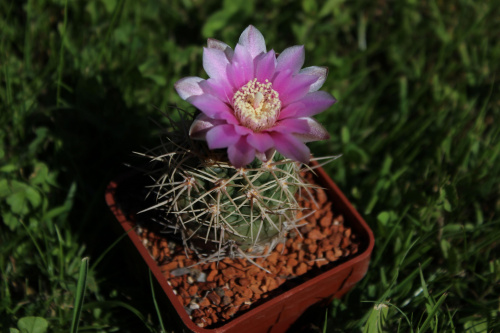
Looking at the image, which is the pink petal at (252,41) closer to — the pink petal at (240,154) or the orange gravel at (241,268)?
the pink petal at (240,154)

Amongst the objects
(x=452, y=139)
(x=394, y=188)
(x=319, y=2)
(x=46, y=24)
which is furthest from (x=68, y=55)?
(x=452, y=139)

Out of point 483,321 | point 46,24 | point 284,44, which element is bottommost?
point 483,321

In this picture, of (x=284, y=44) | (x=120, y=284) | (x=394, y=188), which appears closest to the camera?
(x=120, y=284)

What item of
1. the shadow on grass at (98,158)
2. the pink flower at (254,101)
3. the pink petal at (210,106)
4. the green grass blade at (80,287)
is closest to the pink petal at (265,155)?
the pink flower at (254,101)

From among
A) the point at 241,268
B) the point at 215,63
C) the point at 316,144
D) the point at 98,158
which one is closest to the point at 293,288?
the point at 241,268

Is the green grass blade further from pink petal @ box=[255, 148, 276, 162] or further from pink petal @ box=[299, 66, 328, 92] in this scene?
pink petal @ box=[299, 66, 328, 92]

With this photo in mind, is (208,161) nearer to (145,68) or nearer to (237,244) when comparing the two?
(237,244)

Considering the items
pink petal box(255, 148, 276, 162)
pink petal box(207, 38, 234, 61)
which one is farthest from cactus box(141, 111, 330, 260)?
pink petal box(207, 38, 234, 61)

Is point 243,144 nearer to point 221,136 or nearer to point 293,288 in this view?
point 221,136
